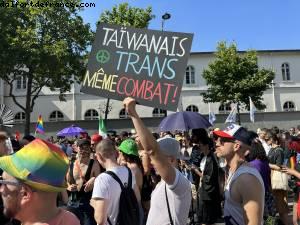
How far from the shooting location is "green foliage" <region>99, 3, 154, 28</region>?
3144cm

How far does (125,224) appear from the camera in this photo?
14.0ft

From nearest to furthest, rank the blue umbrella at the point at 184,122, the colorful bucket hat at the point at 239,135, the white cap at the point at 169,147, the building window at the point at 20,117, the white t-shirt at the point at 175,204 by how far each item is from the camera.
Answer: the white t-shirt at the point at 175,204, the white cap at the point at 169,147, the colorful bucket hat at the point at 239,135, the blue umbrella at the point at 184,122, the building window at the point at 20,117

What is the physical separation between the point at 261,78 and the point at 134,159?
110ft

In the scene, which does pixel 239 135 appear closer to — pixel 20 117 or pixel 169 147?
pixel 169 147

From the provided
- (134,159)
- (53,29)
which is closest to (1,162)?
(134,159)

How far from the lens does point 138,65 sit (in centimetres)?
441

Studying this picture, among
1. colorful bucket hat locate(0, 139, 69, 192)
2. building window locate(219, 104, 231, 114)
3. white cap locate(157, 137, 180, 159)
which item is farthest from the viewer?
building window locate(219, 104, 231, 114)

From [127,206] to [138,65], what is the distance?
57.5 inches

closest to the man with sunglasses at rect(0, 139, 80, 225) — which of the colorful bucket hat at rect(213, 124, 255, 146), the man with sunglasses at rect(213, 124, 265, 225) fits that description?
the man with sunglasses at rect(213, 124, 265, 225)

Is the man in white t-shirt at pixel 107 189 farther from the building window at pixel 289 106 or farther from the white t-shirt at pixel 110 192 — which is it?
the building window at pixel 289 106

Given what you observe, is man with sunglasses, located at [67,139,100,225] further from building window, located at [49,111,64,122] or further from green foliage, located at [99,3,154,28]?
building window, located at [49,111,64,122]

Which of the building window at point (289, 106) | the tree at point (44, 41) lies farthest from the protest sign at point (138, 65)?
the building window at point (289, 106)

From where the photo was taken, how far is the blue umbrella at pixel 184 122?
1050cm

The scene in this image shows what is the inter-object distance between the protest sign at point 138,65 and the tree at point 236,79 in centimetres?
3289
